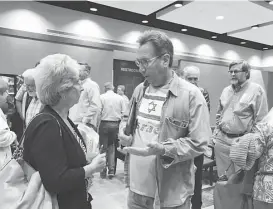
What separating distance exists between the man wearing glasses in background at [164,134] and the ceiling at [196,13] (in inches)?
162

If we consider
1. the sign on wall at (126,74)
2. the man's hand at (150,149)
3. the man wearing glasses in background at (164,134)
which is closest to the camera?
the man's hand at (150,149)

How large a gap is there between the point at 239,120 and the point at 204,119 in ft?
7.10

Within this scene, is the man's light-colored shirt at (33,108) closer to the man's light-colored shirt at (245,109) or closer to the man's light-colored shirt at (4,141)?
the man's light-colored shirt at (4,141)

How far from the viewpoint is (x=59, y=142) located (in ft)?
3.36

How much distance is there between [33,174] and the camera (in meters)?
1.04

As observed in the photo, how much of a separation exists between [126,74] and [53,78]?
593 centimetres

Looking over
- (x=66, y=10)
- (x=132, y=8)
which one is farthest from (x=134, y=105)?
(x=66, y=10)

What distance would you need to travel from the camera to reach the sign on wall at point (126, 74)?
22.4 feet

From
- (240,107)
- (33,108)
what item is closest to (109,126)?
(33,108)

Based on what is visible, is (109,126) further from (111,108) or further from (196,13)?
(196,13)

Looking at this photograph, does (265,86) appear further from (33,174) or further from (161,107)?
(33,174)

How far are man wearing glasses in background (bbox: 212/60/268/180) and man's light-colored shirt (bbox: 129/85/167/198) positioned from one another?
2.17 meters

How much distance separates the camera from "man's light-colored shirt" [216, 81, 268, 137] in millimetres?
3266

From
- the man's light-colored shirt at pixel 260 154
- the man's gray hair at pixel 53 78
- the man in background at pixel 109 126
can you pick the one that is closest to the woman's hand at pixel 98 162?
the man's gray hair at pixel 53 78
